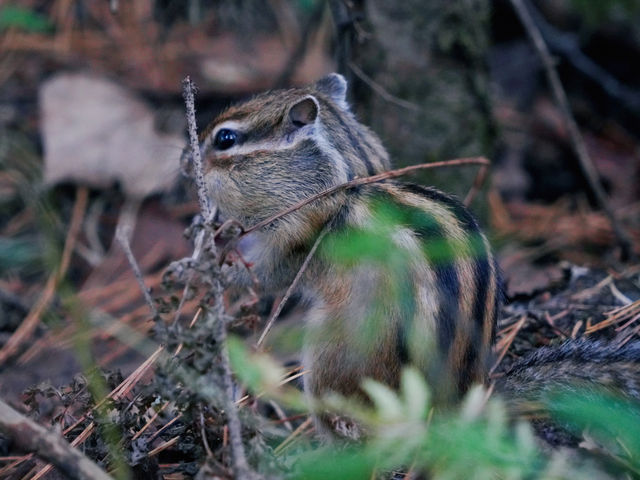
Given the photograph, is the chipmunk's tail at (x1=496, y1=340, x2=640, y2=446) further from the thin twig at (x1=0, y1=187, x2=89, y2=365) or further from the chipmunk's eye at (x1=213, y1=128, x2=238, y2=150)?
the thin twig at (x1=0, y1=187, x2=89, y2=365)

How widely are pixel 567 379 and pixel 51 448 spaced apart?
4.86ft

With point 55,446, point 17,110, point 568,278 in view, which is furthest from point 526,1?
point 55,446

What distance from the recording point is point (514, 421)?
2.18 meters

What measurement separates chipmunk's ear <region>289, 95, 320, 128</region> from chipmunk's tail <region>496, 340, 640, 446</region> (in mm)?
1199

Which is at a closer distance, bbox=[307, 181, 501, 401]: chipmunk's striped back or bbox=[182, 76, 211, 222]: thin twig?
bbox=[182, 76, 211, 222]: thin twig

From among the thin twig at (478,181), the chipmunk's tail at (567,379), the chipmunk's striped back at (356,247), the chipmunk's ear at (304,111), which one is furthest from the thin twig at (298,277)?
the thin twig at (478,181)

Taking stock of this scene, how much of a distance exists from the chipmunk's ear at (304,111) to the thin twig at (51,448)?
1546 millimetres

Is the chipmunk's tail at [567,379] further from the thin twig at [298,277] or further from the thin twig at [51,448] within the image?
the thin twig at [51,448]

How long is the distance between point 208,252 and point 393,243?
2.03 feet

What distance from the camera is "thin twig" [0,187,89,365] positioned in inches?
135

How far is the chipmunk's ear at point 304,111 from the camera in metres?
2.81

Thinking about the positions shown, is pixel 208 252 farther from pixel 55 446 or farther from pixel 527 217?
pixel 527 217

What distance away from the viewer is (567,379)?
2.26 m

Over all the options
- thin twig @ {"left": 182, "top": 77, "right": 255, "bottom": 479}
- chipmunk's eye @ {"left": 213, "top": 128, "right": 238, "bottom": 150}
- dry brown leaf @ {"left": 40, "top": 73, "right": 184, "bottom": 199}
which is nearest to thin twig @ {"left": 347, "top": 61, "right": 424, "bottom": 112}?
chipmunk's eye @ {"left": 213, "top": 128, "right": 238, "bottom": 150}
